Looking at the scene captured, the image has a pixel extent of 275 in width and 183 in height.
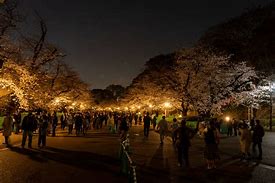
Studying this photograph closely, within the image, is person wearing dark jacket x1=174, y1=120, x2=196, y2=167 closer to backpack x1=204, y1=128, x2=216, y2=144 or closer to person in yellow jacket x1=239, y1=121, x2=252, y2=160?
backpack x1=204, y1=128, x2=216, y2=144

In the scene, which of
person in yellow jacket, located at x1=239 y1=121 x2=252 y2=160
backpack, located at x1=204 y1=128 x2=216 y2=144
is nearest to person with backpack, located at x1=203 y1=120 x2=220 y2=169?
backpack, located at x1=204 y1=128 x2=216 y2=144

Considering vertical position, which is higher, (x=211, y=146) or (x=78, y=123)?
(x=78, y=123)

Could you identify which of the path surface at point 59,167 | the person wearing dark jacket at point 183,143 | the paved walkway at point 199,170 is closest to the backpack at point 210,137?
→ the person wearing dark jacket at point 183,143

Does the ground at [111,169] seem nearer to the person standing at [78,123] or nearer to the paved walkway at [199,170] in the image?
the paved walkway at [199,170]

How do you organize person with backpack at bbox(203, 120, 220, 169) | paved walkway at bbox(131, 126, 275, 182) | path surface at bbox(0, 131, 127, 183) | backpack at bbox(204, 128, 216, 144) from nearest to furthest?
1. path surface at bbox(0, 131, 127, 183)
2. paved walkway at bbox(131, 126, 275, 182)
3. person with backpack at bbox(203, 120, 220, 169)
4. backpack at bbox(204, 128, 216, 144)

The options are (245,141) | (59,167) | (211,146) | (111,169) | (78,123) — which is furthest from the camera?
(78,123)

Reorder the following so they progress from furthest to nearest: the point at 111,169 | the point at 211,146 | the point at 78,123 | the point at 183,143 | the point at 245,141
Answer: the point at 78,123 → the point at 245,141 → the point at 183,143 → the point at 211,146 → the point at 111,169

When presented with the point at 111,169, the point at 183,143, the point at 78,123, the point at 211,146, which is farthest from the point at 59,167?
the point at 78,123

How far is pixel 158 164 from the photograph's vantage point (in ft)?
43.6

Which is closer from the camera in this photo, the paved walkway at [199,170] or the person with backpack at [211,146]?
the paved walkway at [199,170]

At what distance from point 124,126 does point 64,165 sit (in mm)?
6746

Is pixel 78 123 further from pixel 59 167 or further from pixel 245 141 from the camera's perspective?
pixel 59 167

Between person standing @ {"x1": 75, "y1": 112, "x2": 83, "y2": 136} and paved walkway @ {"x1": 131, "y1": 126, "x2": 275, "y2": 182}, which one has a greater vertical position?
person standing @ {"x1": 75, "y1": 112, "x2": 83, "y2": 136}

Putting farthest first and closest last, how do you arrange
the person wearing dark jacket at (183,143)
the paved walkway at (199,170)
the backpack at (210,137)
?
the person wearing dark jacket at (183,143) → the backpack at (210,137) → the paved walkway at (199,170)
